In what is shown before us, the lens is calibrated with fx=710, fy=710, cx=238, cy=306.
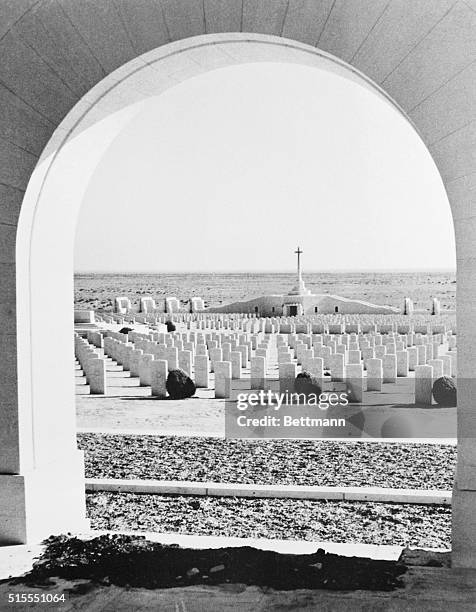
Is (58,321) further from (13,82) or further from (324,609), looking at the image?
(324,609)

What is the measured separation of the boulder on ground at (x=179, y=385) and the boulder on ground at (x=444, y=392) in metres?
4.54

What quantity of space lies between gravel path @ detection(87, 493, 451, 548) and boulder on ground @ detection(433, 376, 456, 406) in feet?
19.0

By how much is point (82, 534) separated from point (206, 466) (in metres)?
3.02

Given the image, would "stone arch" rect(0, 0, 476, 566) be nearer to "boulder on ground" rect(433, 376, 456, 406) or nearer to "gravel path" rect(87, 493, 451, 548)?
"gravel path" rect(87, 493, 451, 548)

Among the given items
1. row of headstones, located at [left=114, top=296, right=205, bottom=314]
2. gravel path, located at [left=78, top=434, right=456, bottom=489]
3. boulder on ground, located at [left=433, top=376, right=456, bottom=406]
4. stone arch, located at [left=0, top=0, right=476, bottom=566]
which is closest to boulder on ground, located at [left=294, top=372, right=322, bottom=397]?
boulder on ground, located at [left=433, top=376, right=456, bottom=406]

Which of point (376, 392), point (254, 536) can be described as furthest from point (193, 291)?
point (254, 536)

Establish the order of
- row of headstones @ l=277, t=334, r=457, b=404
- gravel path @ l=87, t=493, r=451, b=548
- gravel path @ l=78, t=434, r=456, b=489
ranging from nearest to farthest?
1. gravel path @ l=87, t=493, r=451, b=548
2. gravel path @ l=78, t=434, r=456, b=489
3. row of headstones @ l=277, t=334, r=457, b=404

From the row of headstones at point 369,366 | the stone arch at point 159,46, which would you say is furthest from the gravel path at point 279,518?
the row of headstones at point 369,366

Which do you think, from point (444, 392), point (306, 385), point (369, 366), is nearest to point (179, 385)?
point (306, 385)

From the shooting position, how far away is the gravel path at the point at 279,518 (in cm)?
616

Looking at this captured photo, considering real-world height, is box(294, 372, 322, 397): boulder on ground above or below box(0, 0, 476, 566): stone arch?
below

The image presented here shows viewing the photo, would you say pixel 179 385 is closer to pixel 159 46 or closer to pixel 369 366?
pixel 369 366

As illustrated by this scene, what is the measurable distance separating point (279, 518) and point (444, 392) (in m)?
6.70

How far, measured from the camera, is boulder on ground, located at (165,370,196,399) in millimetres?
13648
